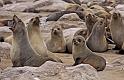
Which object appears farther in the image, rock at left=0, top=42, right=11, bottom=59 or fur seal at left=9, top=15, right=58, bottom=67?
rock at left=0, top=42, right=11, bottom=59

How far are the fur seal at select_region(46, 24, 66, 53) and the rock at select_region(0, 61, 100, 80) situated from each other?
4.95m

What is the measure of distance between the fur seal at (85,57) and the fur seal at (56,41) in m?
2.41

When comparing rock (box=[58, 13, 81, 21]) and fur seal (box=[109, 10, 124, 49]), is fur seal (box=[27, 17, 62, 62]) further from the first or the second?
rock (box=[58, 13, 81, 21])

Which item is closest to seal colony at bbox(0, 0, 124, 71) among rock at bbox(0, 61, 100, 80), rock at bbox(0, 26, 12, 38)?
rock at bbox(0, 26, 12, 38)

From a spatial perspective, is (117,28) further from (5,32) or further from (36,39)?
(36,39)

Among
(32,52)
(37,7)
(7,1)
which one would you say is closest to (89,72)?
(32,52)

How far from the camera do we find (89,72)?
584 centimetres

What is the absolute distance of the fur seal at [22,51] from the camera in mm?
7605

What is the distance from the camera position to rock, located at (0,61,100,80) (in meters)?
5.48

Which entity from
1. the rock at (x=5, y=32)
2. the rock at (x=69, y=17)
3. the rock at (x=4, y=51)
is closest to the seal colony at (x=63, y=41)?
the rock at (x=5, y=32)

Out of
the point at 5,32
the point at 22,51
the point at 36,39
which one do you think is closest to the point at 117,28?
the point at 5,32

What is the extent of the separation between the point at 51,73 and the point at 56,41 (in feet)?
17.6

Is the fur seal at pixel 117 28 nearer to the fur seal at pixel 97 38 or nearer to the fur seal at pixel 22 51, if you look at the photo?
the fur seal at pixel 97 38

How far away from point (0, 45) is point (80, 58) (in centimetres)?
233
